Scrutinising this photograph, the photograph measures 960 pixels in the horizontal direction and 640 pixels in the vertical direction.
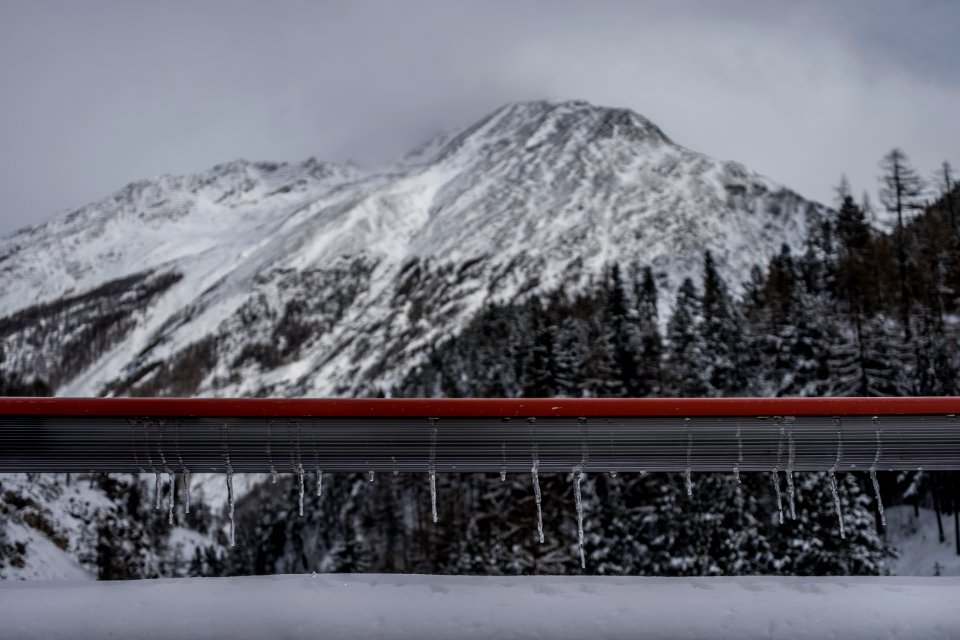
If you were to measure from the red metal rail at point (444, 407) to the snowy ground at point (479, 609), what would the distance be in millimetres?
769

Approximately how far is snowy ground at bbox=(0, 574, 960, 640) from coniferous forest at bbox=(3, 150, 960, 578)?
20570 mm

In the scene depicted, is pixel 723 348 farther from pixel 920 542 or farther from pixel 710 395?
pixel 920 542

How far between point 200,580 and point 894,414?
336cm

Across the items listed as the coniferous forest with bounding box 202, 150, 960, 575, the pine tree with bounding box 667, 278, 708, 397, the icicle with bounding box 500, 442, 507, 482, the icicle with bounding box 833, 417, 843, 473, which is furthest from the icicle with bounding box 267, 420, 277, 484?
the pine tree with bounding box 667, 278, 708, 397

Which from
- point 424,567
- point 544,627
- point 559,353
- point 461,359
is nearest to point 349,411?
point 544,627

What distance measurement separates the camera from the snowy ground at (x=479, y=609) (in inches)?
127

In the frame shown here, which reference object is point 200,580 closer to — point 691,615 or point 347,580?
A: point 347,580

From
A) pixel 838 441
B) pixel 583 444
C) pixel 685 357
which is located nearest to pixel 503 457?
pixel 583 444

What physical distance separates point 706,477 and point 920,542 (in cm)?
1838

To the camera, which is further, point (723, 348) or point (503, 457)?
point (723, 348)

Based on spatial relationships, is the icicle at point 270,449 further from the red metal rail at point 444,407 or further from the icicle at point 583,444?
the icicle at point 583,444

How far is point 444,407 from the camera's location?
12.4 feet

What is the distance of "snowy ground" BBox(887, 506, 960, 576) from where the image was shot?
4003cm

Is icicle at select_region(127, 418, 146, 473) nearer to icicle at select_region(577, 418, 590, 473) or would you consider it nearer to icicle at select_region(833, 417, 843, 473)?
icicle at select_region(577, 418, 590, 473)
